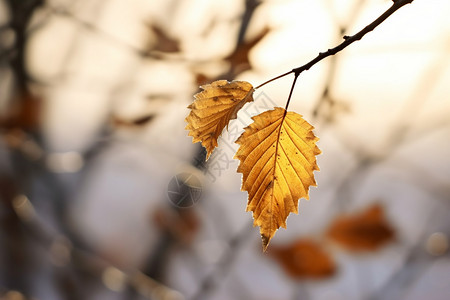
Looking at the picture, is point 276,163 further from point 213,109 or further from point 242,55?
point 242,55

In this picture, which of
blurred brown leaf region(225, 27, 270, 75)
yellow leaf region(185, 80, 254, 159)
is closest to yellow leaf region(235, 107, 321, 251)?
yellow leaf region(185, 80, 254, 159)

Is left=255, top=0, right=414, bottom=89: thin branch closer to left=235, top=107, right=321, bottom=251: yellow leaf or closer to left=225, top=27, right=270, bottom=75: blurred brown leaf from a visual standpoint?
left=235, top=107, right=321, bottom=251: yellow leaf

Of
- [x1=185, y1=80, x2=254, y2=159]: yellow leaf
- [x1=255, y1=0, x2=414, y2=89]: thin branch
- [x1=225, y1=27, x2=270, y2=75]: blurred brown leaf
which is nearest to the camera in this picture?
[x1=255, y1=0, x2=414, y2=89]: thin branch

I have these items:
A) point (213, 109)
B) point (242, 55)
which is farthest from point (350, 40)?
point (242, 55)

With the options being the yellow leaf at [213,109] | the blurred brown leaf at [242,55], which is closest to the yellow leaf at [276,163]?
the yellow leaf at [213,109]

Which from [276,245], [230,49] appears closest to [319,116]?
[230,49]

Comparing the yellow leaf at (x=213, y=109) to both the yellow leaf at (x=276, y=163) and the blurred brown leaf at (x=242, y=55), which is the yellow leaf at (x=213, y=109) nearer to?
the yellow leaf at (x=276, y=163)

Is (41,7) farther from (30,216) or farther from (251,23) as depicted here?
(30,216)
